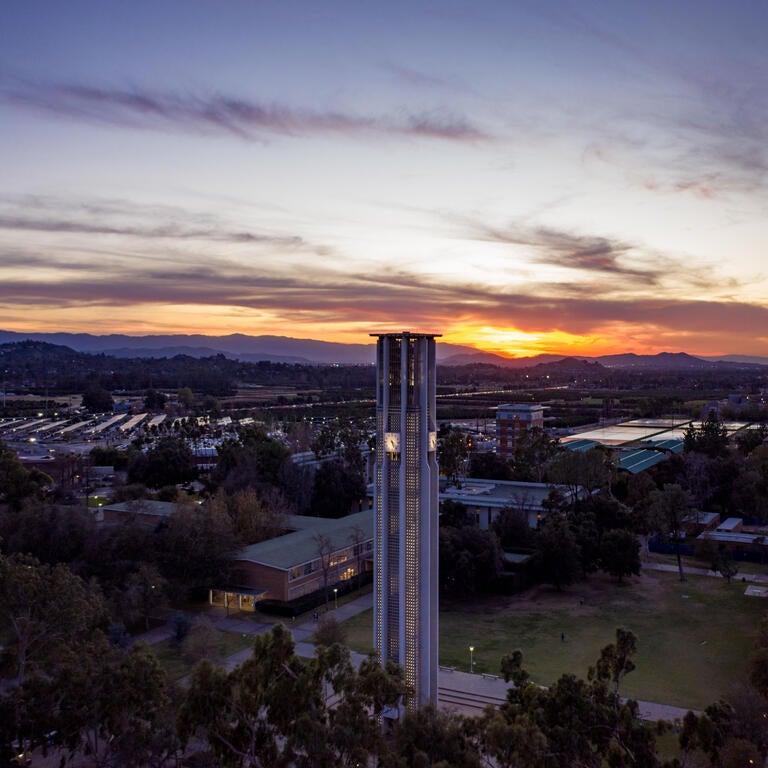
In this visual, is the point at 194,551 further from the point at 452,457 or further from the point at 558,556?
the point at 452,457

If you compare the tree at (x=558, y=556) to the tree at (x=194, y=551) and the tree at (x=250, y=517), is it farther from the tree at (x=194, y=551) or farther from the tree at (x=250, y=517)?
the tree at (x=194, y=551)

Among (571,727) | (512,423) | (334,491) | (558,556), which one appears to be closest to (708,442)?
(512,423)

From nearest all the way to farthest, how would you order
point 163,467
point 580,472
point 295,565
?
1. point 295,565
2. point 580,472
3. point 163,467

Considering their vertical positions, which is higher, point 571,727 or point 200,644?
point 571,727

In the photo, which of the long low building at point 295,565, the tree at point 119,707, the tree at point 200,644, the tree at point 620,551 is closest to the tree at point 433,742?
the tree at point 119,707

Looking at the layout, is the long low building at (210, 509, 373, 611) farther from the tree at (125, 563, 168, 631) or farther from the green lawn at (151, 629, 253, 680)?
the tree at (125, 563, 168, 631)

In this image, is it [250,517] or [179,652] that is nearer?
[179,652]

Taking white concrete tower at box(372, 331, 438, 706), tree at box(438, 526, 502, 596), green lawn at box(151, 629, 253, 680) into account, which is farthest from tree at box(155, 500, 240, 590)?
A: white concrete tower at box(372, 331, 438, 706)
